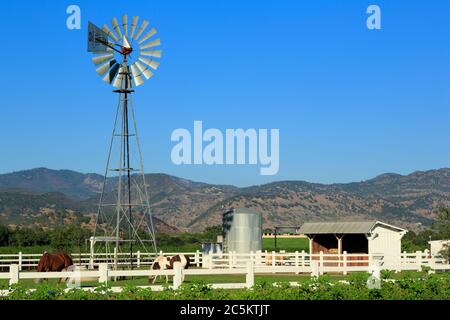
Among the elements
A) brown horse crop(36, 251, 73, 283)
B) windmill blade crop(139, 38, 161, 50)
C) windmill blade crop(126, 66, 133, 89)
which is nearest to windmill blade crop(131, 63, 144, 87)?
windmill blade crop(126, 66, 133, 89)

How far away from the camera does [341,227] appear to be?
Result: 160ft

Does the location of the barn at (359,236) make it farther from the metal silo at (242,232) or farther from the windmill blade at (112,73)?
the windmill blade at (112,73)

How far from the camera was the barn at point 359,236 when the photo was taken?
47.9 meters

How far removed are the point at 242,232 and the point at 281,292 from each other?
32.4m

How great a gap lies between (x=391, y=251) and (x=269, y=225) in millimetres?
148822

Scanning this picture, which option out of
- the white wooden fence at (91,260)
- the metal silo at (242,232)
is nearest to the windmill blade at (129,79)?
the white wooden fence at (91,260)

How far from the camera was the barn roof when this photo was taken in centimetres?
4781

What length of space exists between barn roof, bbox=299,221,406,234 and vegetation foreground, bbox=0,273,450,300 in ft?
84.0

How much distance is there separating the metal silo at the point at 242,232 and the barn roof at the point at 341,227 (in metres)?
2.78

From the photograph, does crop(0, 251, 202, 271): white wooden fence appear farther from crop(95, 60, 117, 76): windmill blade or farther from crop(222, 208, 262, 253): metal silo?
crop(95, 60, 117, 76): windmill blade
